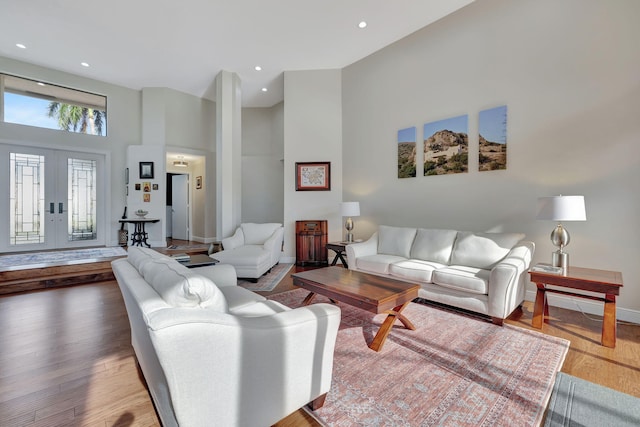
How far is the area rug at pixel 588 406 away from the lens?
58.2 inches

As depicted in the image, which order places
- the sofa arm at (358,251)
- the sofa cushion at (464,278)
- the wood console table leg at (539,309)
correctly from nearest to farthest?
1. the wood console table leg at (539,309)
2. the sofa cushion at (464,278)
3. the sofa arm at (358,251)

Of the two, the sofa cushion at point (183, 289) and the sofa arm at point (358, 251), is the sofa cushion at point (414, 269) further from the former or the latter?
the sofa cushion at point (183, 289)

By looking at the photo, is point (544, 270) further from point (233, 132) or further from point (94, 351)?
point (233, 132)

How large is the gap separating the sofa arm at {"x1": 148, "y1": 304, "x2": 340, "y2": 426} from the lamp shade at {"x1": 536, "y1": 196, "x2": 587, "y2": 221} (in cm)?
249

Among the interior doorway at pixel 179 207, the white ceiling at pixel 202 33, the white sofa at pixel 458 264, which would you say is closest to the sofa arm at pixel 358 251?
the white sofa at pixel 458 264

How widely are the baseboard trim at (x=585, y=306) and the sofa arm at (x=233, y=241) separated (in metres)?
4.38

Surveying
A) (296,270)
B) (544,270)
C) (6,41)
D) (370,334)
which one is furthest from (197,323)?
(6,41)

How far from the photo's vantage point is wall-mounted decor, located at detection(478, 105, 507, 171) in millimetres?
3545

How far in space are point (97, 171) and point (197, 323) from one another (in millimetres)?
7265

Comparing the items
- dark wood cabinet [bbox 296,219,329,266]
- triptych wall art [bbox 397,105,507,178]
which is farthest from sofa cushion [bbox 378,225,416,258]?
dark wood cabinet [bbox 296,219,329,266]

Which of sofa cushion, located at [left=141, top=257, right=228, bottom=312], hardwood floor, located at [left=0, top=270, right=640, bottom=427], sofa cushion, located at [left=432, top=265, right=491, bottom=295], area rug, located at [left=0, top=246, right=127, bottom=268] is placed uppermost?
sofa cushion, located at [left=141, top=257, right=228, bottom=312]

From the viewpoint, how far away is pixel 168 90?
6.66 metres

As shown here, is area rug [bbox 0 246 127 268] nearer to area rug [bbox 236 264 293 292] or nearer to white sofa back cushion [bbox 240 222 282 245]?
white sofa back cushion [bbox 240 222 282 245]

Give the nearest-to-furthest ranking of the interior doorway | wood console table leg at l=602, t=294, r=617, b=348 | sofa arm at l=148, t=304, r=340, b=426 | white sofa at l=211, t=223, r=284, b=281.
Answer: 1. sofa arm at l=148, t=304, r=340, b=426
2. wood console table leg at l=602, t=294, r=617, b=348
3. white sofa at l=211, t=223, r=284, b=281
4. the interior doorway
